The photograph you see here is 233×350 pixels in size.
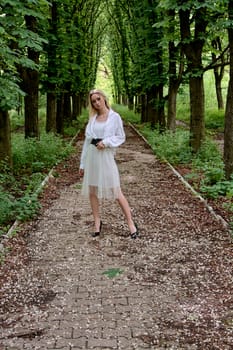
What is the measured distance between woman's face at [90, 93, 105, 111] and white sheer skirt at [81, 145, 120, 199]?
601 mm

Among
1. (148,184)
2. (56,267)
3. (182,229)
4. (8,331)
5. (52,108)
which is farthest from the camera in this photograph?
(52,108)

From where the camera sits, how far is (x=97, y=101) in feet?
24.0

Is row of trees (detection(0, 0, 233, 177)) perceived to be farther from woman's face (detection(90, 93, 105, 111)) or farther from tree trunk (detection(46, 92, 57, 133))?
woman's face (detection(90, 93, 105, 111))

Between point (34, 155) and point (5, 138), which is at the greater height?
point (5, 138)

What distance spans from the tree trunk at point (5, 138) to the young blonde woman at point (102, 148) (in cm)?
483

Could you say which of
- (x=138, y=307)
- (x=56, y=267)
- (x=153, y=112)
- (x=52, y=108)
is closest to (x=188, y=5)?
(x=56, y=267)

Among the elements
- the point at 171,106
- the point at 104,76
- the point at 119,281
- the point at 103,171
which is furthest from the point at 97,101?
the point at 104,76

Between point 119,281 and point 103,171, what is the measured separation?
2106mm

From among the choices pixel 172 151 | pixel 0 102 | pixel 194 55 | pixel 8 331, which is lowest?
pixel 8 331

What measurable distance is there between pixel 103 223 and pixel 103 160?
4.72 feet

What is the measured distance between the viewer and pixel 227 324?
4.72m

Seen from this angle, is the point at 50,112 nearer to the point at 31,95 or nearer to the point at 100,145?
the point at 31,95

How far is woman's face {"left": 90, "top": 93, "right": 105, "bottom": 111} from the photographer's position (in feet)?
24.0

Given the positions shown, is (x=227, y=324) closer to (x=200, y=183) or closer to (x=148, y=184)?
(x=200, y=183)
